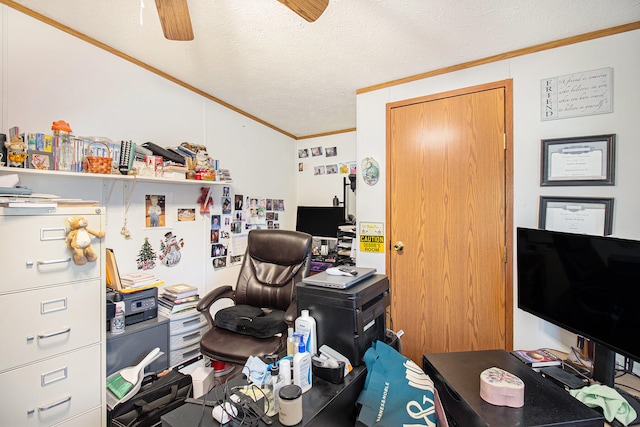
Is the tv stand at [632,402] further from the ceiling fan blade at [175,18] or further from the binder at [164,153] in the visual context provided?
the binder at [164,153]

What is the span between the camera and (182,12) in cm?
128

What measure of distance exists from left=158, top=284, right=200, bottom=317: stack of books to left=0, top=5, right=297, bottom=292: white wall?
24 cm

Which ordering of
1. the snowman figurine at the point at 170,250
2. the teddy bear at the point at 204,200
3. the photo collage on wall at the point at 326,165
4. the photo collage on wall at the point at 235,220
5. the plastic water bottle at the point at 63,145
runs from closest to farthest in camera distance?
the plastic water bottle at the point at 63,145
the snowman figurine at the point at 170,250
the teddy bear at the point at 204,200
the photo collage on wall at the point at 235,220
the photo collage on wall at the point at 326,165

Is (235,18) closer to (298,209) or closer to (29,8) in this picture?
(29,8)

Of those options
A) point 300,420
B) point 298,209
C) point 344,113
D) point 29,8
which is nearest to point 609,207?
point 300,420

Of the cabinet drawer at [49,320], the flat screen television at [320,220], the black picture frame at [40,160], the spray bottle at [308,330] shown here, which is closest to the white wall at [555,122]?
the flat screen television at [320,220]

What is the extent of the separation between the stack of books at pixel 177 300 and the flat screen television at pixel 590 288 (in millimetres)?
2126

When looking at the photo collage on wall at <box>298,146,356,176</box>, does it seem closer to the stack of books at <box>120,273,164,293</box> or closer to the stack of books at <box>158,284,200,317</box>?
the stack of books at <box>158,284,200,317</box>

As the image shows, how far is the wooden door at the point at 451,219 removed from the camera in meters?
1.99

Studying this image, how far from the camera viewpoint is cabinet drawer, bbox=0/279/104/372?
1312mm

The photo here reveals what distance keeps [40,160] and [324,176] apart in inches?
104

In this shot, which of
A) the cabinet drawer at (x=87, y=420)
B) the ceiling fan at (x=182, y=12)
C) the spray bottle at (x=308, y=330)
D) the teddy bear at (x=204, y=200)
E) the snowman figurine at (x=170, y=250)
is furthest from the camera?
the teddy bear at (x=204, y=200)

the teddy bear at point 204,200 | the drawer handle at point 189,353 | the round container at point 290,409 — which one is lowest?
the drawer handle at point 189,353

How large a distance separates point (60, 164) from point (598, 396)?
106 inches
